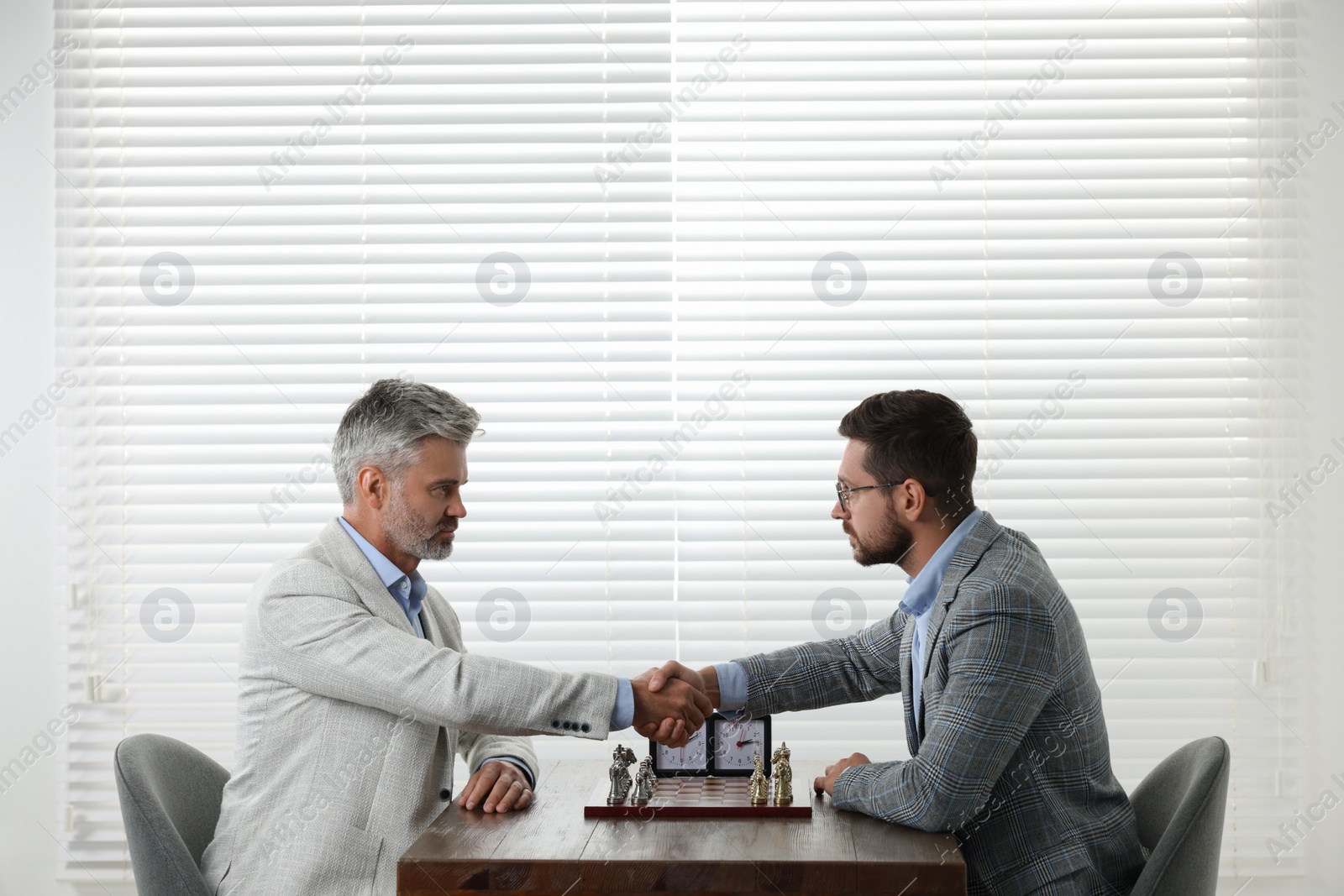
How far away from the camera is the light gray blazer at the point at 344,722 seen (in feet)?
6.17

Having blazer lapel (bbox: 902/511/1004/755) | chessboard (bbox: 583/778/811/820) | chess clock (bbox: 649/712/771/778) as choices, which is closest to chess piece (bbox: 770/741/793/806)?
chessboard (bbox: 583/778/811/820)

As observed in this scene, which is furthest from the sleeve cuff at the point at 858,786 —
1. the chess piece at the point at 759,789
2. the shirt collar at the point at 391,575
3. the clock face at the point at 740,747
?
the shirt collar at the point at 391,575

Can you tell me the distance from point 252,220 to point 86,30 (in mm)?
705

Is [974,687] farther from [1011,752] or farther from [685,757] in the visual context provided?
[685,757]

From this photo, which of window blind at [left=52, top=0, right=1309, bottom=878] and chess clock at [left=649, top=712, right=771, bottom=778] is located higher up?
window blind at [left=52, top=0, right=1309, bottom=878]

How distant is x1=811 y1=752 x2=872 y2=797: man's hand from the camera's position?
6.24 feet

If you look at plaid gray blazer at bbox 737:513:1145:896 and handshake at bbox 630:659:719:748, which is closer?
plaid gray blazer at bbox 737:513:1145:896

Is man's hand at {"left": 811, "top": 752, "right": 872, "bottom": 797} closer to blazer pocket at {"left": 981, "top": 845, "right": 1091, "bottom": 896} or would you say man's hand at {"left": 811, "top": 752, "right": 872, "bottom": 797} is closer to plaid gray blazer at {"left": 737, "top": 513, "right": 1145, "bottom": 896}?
plaid gray blazer at {"left": 737, "top": 513, "right": 1145, "bottom": 896}

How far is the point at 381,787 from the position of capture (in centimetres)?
194

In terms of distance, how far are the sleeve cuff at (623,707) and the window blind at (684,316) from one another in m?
1.01

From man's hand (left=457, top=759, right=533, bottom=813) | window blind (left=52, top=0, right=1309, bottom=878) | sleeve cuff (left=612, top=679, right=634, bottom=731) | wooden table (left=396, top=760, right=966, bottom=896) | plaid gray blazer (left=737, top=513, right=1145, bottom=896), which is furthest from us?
window blind (left=52, top=0, right=1309, bottom=878)

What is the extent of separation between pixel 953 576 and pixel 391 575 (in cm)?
106

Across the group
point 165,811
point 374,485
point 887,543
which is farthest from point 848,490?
point 165,811

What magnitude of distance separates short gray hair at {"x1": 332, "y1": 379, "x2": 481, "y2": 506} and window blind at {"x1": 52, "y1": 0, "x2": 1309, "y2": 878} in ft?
2.63
